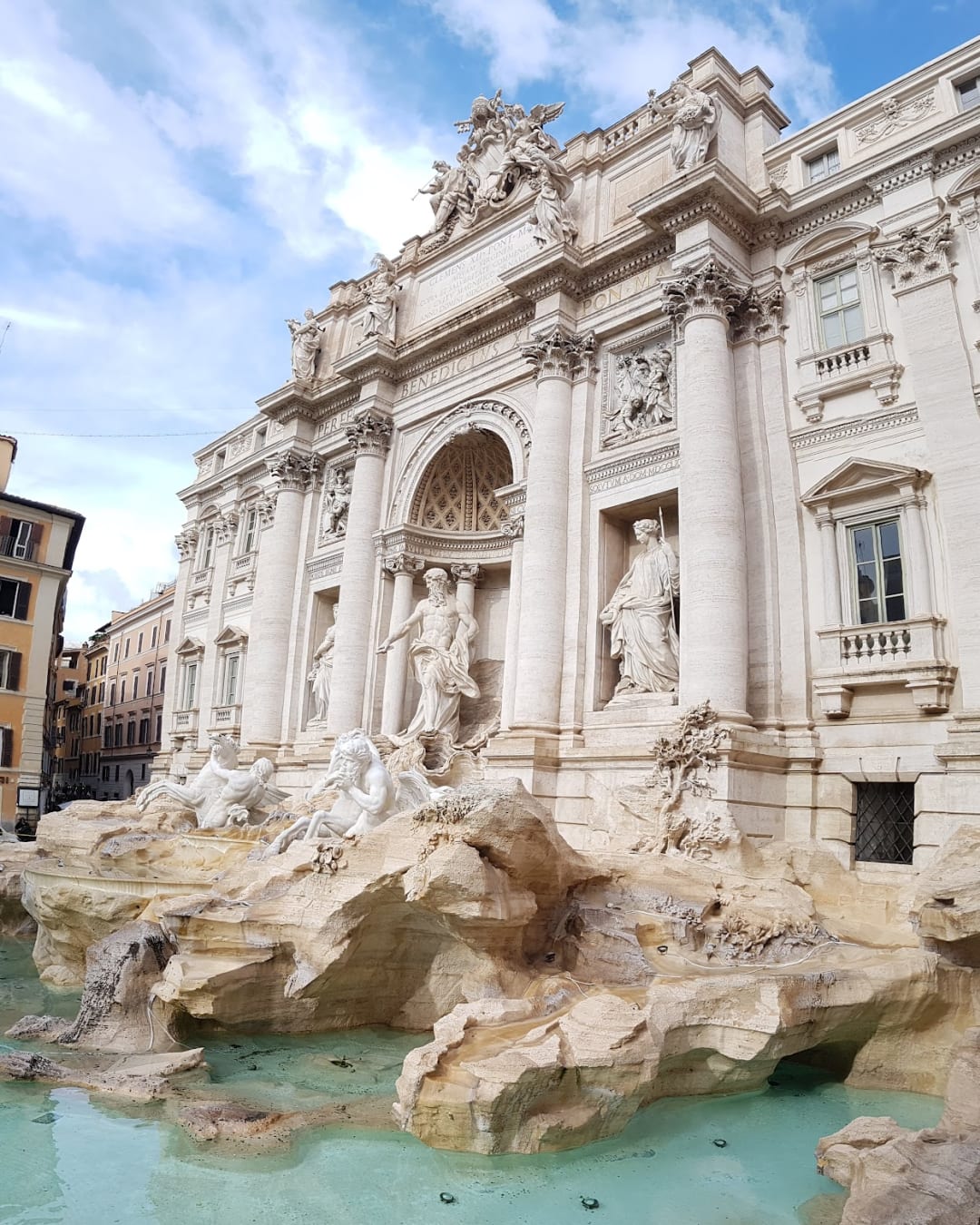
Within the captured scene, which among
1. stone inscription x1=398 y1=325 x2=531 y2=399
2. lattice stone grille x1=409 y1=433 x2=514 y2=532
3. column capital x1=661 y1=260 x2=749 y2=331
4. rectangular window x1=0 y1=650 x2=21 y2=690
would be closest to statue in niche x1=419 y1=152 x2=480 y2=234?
stone inscription x1=398 y1=325 x2=531 y2=399

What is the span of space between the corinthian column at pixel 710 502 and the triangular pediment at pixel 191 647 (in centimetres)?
1684

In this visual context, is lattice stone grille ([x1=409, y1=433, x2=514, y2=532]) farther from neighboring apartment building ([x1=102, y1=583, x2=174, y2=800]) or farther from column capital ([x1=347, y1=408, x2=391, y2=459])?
neighboring apartment building ([x1=102, y1=583, x2=174, y2=800])

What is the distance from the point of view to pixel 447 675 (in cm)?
1697

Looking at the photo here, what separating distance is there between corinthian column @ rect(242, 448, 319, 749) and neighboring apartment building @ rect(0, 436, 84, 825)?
12.2 meters

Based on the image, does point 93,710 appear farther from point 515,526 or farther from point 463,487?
point 515,526

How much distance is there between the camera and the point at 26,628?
30.2 metres

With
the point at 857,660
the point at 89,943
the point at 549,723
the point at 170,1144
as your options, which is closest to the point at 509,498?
the point at 549,723

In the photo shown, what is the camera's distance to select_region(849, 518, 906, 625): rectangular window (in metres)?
11.9

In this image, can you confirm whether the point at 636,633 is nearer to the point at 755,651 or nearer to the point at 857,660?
the point at 755,651

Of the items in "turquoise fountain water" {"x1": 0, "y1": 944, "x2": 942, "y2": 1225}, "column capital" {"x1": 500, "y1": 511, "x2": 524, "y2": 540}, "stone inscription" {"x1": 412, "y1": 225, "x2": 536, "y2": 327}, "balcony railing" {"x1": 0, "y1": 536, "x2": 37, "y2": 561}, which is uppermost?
"stone inscription" {"x1": 412, "y1": 225, "x2": 536, "y2": 327}

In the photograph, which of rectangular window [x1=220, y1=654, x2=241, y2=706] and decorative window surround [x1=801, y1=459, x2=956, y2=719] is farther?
rectangular window [x1=220, y1=654, x2=241, y2=706]

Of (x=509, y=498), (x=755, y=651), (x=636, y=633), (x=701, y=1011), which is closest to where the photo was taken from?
(x=701, y=1011)

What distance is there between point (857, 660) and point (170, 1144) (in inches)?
386

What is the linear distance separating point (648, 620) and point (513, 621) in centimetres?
307
